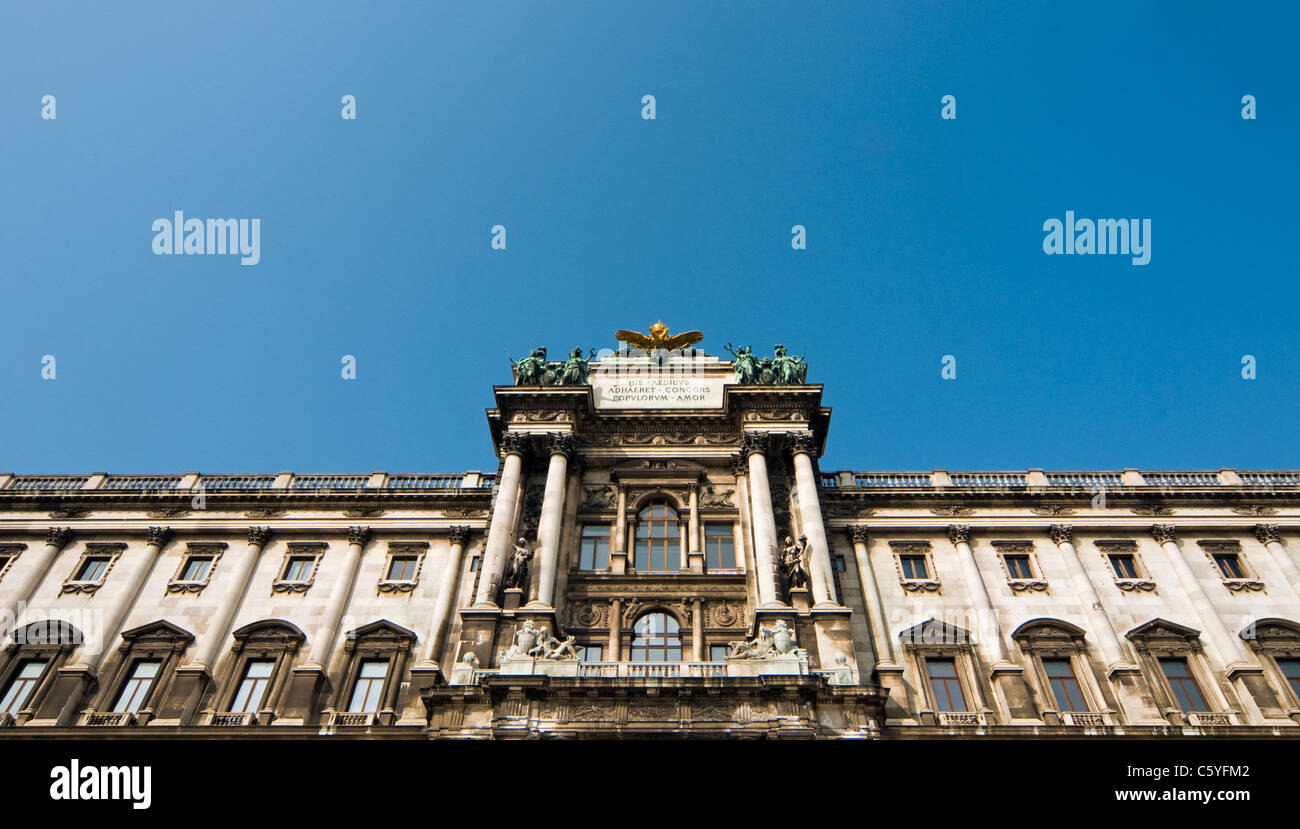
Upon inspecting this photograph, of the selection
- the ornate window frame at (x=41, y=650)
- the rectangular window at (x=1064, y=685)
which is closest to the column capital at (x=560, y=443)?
the ornate window frame at (x=41, y=650)

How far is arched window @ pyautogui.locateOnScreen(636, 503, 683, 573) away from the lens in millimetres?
35406

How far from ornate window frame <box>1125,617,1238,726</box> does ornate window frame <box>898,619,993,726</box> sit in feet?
20.5

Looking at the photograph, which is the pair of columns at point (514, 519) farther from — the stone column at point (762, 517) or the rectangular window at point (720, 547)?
the stone column at point (762, 517)

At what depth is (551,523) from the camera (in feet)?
113

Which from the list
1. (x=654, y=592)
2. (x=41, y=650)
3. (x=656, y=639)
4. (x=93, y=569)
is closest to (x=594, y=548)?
(x=654, y=592)

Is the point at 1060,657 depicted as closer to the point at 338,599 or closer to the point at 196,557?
the point at 338,599

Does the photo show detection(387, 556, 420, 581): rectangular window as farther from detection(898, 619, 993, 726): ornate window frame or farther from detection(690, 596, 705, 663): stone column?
detection(898, 619, 993, 726): ornate window frame

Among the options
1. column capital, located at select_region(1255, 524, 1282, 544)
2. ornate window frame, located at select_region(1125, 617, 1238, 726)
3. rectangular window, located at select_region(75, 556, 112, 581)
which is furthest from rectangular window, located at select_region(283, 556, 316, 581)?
column capital, located at select_region(1255, 524, 1282, 544)

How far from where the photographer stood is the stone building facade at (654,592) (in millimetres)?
29250

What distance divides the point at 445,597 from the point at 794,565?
13.9 meters

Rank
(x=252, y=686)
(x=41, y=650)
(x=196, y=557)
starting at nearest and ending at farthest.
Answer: (x=252, y=686)
(x=41, y=650)
(x=196, y=557)

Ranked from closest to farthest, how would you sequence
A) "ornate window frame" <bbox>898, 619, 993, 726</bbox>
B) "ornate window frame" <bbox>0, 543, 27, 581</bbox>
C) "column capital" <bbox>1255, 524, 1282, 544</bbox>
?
"ornate window frame" <bbox>898, 619, 993, 726</bbox>
"column capital" <bbox>1255, 524, 1282, 544</bbox>
"ornate window frame" <bbox>0, 543, 27, 581</bbox>
